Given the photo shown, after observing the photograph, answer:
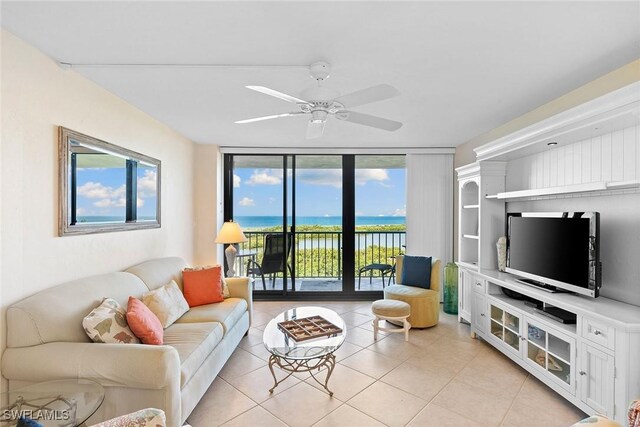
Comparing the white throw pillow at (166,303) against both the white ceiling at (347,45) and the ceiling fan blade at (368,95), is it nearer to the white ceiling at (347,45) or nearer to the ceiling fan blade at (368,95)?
the white ceiling at (347,45)

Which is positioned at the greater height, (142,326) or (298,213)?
(298,213)

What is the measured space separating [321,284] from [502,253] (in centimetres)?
295

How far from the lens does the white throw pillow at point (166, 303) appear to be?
240 centimetres

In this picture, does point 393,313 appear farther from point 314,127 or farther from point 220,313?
point 314,127

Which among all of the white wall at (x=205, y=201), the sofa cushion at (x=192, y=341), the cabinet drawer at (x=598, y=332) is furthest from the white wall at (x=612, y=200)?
the white wall at (x=205, y=201)

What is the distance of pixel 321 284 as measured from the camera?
5289mm

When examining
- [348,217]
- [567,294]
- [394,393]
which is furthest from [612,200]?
[348,217]

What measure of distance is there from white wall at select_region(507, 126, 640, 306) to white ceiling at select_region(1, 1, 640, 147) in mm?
521

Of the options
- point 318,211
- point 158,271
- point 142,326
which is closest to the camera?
point 142,326

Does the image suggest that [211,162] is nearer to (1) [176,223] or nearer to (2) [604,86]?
(1) [176,223]

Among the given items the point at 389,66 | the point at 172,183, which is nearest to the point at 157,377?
the point at 389,66

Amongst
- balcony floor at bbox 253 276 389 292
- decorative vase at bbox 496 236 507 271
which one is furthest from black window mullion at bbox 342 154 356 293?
decorative vase at bbox 496 236 507 271

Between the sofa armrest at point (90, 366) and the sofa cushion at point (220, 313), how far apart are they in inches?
39.0

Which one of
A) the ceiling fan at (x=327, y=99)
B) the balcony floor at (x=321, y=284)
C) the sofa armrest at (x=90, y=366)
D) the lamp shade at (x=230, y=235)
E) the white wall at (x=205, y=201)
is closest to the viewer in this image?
the sofa armrest at (x=90, y=366)
